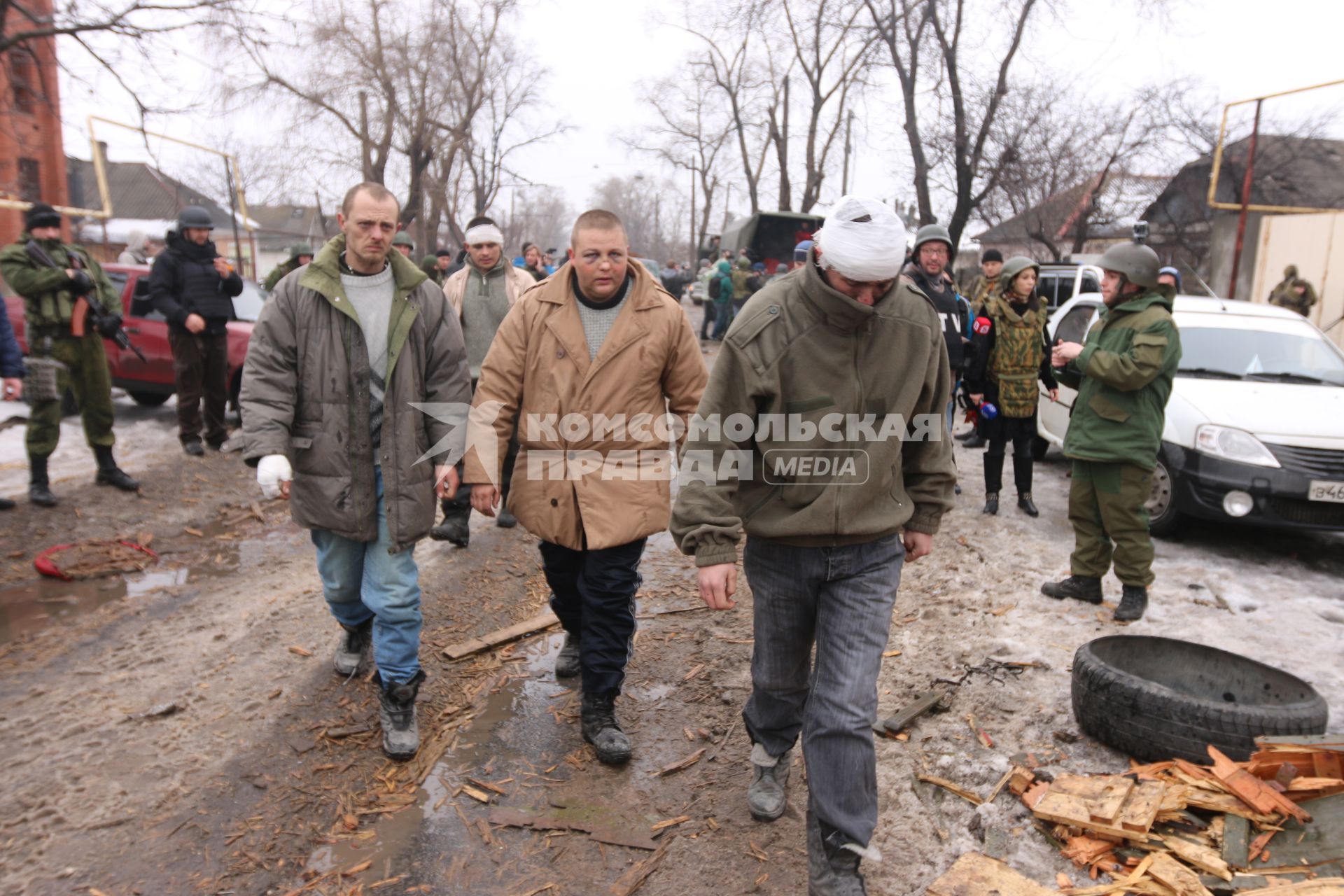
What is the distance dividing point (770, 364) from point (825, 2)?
79.5 feet

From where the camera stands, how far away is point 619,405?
3717 mm

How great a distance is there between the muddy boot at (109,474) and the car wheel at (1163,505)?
8.47m

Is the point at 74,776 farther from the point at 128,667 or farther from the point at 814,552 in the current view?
the point at 814,552

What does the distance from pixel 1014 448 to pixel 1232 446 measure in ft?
5.53

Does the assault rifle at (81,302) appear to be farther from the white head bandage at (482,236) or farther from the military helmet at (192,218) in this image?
the white head bandage at (482,236)

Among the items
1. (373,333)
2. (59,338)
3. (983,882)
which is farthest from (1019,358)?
(59,338)

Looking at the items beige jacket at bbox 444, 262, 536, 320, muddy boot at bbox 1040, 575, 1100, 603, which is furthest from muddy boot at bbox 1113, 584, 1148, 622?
beige jacket at bbox 444, 262, 536, 320

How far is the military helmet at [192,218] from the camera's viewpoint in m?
8.60

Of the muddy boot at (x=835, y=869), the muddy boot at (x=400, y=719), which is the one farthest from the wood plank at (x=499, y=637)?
the muddy boot at (x=835, y=869)

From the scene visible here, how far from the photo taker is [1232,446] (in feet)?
20.5

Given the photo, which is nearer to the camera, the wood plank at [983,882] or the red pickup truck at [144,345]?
the wood plank at [983,882]

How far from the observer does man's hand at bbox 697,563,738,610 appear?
2.78m

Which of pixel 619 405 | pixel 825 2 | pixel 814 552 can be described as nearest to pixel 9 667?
pixel 619 405

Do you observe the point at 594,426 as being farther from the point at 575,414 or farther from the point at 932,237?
the point at 932,237
